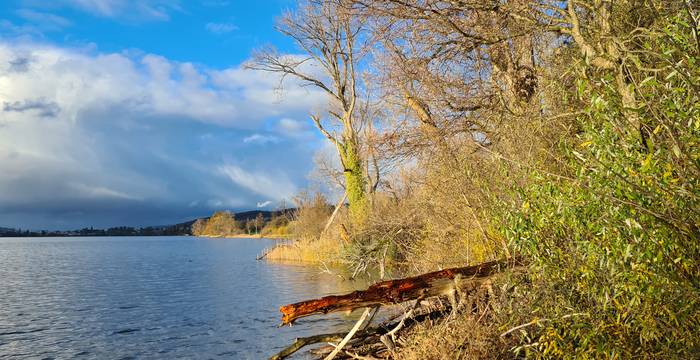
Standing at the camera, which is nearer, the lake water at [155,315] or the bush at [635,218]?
the bush at [635,218]

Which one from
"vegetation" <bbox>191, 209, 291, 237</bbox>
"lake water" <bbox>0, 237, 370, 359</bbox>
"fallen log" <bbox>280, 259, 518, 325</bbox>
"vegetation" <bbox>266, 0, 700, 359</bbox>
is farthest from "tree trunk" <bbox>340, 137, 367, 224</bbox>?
"vegetation" <bbox>191, 209, 291, 237</bbox>

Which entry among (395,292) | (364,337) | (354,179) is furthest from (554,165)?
(354,179)

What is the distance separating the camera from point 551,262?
21.7ft

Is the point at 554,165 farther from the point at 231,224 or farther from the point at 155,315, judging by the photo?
the point at 231,224

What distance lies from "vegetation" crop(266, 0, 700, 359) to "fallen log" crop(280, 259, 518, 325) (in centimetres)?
41

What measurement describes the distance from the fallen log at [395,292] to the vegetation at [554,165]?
0.41 meters

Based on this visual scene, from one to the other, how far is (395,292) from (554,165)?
2976 mm

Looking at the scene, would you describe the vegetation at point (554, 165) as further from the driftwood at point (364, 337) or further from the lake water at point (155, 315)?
the lake water at point (155, 315)

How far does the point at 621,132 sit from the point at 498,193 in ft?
14.5

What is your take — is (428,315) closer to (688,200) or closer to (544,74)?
(544,74)

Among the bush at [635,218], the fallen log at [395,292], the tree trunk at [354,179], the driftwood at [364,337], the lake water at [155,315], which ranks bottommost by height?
the lake water at [155,315]

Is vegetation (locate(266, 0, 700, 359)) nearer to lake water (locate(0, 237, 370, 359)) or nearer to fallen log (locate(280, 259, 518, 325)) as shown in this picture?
fallen log (locate(280, 259, 518, 325))

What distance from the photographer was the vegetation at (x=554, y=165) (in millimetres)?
4766

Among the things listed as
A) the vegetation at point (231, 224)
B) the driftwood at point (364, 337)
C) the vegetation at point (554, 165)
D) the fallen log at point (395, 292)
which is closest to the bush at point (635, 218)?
the vegetation at point (554, 165)
